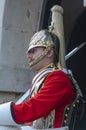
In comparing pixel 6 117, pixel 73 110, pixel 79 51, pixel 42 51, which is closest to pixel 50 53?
pixel 42 51

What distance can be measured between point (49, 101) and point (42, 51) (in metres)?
0.30

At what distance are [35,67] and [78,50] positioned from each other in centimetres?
216

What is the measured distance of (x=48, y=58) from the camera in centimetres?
278

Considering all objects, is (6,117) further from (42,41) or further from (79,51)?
(79,51)

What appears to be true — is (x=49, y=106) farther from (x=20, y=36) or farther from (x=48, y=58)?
(x=20, y=36)

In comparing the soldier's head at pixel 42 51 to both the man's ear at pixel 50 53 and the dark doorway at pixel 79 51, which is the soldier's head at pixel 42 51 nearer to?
the man's ear at pixel 50 53

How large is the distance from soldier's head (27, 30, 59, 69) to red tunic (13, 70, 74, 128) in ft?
0.32

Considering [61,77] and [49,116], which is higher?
[61,77]

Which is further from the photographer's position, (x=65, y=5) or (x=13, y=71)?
(x=65, y=5)

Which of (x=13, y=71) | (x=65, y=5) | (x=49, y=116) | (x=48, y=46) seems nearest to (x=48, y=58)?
(x=48, y=46)

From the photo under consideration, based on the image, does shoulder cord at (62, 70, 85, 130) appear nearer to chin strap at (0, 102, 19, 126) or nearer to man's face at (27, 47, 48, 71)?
man's face at (27, 47, 48, 71)

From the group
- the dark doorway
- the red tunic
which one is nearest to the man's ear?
the red tunic

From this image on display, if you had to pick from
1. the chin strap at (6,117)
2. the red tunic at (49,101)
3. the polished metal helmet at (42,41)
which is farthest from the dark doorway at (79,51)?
the chin strap at (6,117)

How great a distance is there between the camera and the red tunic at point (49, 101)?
2535 mm
